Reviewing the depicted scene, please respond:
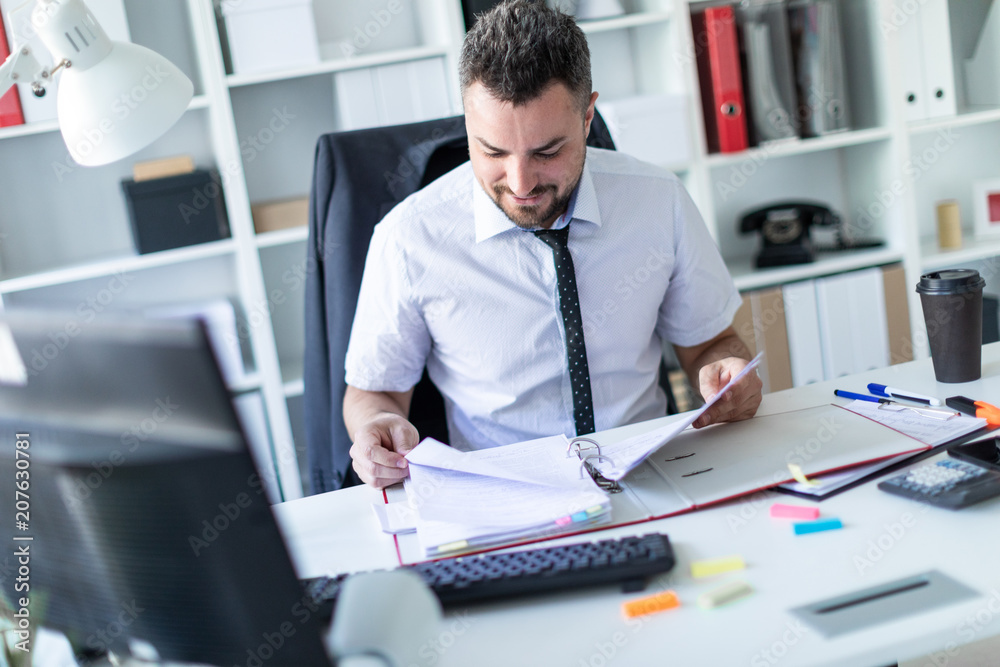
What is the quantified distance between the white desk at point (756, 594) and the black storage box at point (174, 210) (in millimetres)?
1391

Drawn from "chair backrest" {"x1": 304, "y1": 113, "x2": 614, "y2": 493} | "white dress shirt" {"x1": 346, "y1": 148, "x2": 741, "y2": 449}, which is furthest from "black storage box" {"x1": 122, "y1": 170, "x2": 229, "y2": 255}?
"white dress shirt" {"x1": 346, "y1": 148, "x2": 741, "y2": 449}

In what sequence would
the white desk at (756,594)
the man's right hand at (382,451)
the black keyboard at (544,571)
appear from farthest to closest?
1. the man's right hand at (382,451)
2. the black keyboard at (544,571)
3. the white desk at (756,594)

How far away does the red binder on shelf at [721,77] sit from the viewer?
92.0 inches

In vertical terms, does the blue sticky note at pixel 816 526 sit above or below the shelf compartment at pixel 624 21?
below

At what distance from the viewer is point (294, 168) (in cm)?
248

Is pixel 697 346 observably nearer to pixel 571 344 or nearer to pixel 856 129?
pixel 571 344

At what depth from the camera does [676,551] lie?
87cm

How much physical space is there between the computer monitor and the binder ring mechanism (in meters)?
0.55

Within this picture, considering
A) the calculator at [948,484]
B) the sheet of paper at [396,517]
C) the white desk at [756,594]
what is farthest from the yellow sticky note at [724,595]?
the sheet of paper at [396,517]

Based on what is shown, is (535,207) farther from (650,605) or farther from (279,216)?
(279,216)

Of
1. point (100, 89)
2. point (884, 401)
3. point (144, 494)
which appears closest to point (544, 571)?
point (144, 494)

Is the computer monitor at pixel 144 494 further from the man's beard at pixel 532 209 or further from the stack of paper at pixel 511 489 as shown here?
the man's beard at pixel 532 209

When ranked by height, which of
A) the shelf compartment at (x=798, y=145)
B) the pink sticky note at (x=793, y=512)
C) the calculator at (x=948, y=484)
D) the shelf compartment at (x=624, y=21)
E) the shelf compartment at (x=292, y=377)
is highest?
the shelf compartment at (x=624, y=21)

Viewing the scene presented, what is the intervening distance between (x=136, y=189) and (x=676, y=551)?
1.74 meters
